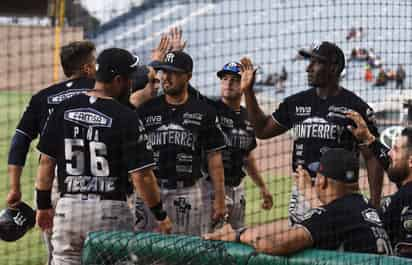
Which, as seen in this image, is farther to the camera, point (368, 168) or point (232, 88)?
point (232, 88)

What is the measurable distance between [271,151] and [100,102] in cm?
983

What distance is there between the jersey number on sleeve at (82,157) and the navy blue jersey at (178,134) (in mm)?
1166

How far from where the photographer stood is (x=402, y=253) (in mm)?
4598

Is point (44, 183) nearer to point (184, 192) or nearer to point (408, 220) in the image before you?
point (184, 192)

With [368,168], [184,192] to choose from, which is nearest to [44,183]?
[184,192]

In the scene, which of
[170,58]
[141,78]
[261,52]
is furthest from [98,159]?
[261,52]

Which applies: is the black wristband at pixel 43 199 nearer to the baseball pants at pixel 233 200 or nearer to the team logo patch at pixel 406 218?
the baseball pants at pixel 233 200

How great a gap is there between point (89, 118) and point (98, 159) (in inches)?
9.1

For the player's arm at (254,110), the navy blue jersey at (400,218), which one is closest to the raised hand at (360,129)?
the player's arm at (254,110)

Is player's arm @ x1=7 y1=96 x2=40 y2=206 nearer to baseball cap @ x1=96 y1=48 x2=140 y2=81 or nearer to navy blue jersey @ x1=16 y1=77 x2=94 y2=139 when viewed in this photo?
navy blue jersey @ x1=16 y1=77 x2=94 y2=139

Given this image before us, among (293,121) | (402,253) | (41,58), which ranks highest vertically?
(41,58)

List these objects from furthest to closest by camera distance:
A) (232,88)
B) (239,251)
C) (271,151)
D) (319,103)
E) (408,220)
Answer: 1. (271,151)
2. (232,88)
3. (319,103)
4. (408,220)
5. (239,251)

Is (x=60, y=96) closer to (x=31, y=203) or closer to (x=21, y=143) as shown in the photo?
(x=21, y=143)

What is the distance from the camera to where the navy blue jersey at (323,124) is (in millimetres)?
5668
